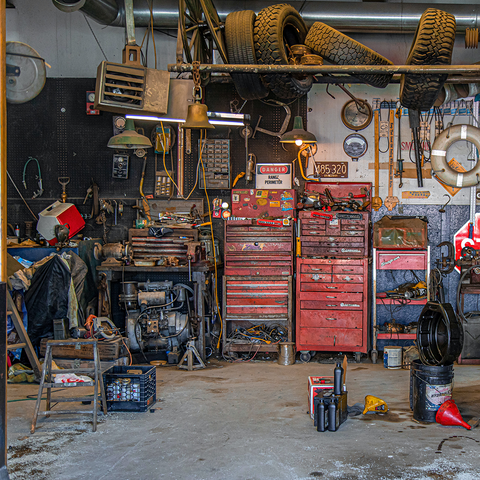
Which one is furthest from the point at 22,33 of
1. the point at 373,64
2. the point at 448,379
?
the point at 448,379

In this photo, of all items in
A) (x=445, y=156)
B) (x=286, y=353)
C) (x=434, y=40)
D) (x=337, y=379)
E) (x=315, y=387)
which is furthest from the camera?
(x=445, y=156)

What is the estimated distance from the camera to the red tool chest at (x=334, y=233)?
19.0ft

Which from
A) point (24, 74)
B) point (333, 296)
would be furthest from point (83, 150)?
point (333, 296)

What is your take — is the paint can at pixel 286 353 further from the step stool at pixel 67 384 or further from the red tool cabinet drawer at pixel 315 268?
the step stool at pixel 67 384

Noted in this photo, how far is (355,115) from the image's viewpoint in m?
6.12

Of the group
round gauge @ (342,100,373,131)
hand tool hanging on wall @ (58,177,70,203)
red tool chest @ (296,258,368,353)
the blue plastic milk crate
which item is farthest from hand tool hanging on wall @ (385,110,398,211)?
hand tool hanging on wall @ (58,177,70,203)

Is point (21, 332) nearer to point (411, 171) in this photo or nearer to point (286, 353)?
point (286, 353)

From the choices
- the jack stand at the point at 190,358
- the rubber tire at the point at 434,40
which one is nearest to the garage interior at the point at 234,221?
the jack stand at the point at 190,358

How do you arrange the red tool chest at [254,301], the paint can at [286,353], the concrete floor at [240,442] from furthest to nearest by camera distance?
1. the red tool chest at [254,301]
2. the paint can at [286,353]
3. the concrete floor at [240,442]

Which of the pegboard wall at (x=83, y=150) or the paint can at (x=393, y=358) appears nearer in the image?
the paint can at (x=393, y=358)

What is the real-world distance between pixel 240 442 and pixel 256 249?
2893mm

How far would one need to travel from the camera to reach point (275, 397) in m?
4.33

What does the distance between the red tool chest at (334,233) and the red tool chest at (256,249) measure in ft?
0.72

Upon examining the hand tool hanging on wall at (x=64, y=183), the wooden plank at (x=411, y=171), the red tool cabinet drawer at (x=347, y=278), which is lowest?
the red tool cabinet drawer at (x=347, y=278)
